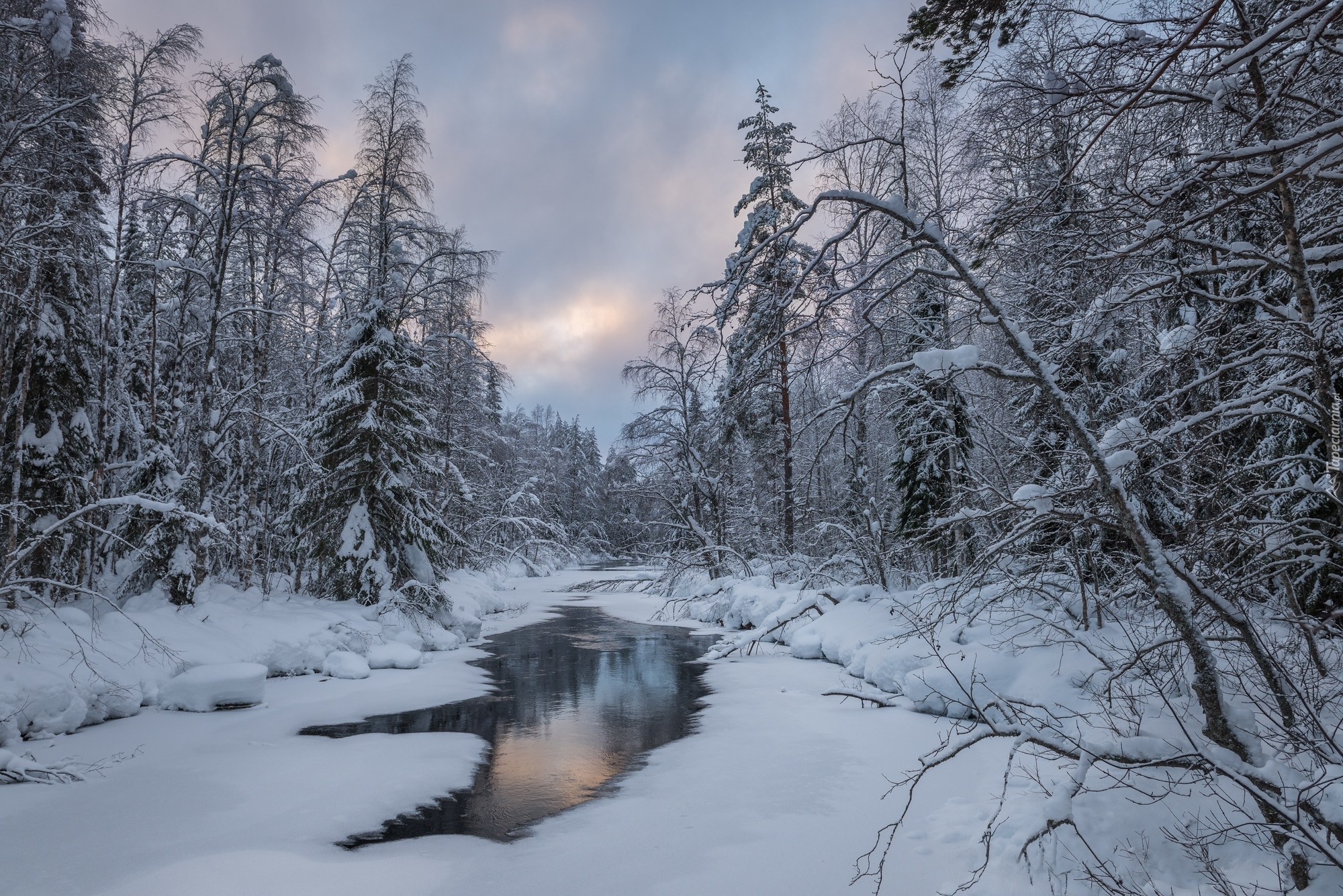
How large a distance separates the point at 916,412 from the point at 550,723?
1034 cm

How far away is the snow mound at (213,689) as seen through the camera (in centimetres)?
879

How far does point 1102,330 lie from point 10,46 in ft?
46.4

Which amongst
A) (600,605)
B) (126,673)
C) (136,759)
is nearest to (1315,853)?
(136,759)

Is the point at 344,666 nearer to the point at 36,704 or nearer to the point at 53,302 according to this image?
the point at 36,704

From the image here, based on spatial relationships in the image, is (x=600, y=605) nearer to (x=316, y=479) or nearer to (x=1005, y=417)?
(x=316, y=479)

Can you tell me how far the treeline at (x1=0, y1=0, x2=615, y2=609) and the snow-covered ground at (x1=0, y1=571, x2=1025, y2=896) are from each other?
236cm

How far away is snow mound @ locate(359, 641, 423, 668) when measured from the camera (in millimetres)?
12492

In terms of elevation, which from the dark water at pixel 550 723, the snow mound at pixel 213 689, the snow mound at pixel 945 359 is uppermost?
the snow mound at pixel 945 359

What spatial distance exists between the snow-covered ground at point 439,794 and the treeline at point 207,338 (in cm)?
236

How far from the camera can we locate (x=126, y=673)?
852cm

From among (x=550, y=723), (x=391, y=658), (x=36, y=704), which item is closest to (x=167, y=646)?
(x=36, y=704)

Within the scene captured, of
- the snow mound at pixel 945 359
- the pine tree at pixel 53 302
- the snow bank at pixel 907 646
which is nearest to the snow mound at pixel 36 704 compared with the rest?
the pine tree at pixel 53 302

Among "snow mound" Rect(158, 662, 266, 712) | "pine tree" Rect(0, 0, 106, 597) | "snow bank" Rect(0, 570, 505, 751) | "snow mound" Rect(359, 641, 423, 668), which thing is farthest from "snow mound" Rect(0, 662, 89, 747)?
"snow mound" Rect(359, 641, 423, 668)

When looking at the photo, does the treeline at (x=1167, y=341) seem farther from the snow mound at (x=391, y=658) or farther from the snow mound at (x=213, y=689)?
the snow mound at (x=391, y=658)
